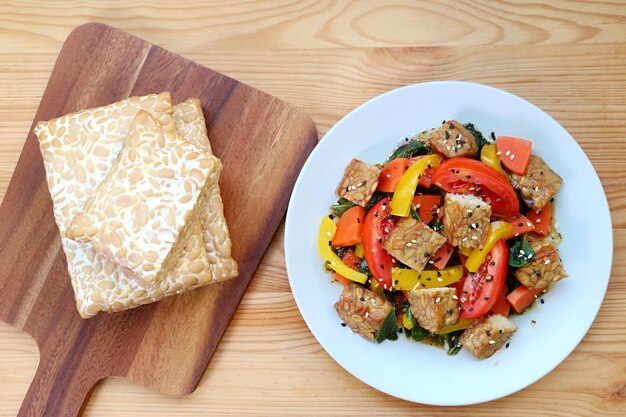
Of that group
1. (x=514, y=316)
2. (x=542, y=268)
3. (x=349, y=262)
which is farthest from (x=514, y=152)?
(x=349, y=262)

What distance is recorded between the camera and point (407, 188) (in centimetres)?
274

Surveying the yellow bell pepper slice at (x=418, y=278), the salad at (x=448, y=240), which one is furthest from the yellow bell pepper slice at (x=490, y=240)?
the yellow bell pepper slice at (x=418, y=278)

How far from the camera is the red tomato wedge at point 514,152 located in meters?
2.77

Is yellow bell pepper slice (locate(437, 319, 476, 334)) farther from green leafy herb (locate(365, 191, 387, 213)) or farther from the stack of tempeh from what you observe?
the stack of tempeh

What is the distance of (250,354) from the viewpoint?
10.2 feet

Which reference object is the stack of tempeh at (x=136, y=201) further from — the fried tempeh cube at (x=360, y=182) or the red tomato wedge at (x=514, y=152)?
the red tomato wedge at (x=514, y=152)

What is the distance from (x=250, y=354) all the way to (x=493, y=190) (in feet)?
4.52

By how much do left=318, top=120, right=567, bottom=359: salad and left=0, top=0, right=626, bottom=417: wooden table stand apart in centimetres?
39

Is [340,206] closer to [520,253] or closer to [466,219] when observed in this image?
[466,219]

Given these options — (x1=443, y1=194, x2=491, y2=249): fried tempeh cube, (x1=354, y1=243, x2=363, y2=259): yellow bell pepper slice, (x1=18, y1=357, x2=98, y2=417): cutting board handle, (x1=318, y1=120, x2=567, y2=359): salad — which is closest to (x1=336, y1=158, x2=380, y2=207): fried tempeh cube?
(x1=318, y1=120, x2=567, y2=359): salad

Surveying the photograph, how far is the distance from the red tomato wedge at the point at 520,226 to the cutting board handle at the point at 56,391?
2.09 m

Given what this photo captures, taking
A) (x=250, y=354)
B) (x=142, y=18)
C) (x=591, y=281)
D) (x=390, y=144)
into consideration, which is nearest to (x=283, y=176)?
(x=390, y=144)

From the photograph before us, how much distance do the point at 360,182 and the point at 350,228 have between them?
214 mm

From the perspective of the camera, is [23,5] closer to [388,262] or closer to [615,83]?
[388,262]
